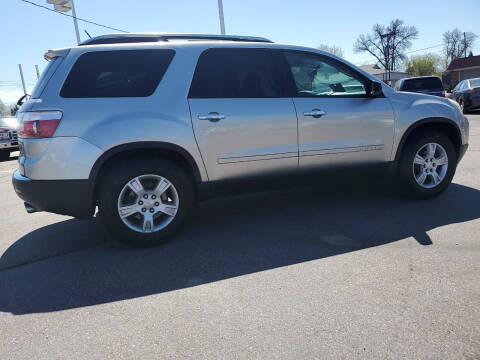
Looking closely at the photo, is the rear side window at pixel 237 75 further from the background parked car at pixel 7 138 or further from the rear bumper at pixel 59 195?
the background parked car at pixel 7 138

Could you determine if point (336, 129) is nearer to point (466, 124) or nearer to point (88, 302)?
point (466, 124)

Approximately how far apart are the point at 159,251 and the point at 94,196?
77 centimetres

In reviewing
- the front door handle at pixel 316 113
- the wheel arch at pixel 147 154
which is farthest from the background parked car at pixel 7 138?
the front door handle at pixel 316 113

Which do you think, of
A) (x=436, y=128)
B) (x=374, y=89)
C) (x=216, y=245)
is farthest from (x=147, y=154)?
(x=436, y=128)

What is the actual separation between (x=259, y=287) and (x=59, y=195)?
190 centimetres

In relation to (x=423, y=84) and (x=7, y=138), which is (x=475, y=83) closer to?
(x=423, y=84)

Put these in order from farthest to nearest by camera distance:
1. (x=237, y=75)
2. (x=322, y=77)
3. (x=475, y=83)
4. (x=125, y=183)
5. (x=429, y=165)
A: (x=475, y=83), (x=429, y=165), (x=322, y=77), (x=237, y=75), (x=125, y=183)

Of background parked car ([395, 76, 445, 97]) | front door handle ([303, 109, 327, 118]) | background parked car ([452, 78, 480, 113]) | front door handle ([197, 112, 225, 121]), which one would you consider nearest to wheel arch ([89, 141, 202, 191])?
front door handle ([197, 112, 225, 121])

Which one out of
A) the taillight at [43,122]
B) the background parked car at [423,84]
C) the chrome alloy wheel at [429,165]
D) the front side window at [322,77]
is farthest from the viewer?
the background parked car at [423,84]

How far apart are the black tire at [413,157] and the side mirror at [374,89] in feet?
2.48

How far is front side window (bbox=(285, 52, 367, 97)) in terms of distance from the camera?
426 centimetres

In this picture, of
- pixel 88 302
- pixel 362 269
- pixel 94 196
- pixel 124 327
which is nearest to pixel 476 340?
pixel 362 269

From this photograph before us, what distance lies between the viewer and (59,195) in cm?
344

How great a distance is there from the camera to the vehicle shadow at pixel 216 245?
3012mm
